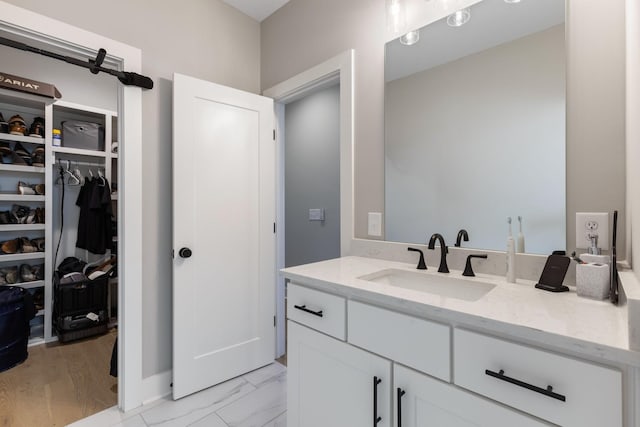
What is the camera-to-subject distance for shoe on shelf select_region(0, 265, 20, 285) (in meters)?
2.60

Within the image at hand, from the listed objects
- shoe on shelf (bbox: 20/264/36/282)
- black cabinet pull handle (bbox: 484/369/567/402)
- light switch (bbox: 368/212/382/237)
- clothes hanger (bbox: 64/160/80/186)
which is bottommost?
shoe on shelf (bbox: 20/264/36/282)

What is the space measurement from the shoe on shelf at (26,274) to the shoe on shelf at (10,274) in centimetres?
4

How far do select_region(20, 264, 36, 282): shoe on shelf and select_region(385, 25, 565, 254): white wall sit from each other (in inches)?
126

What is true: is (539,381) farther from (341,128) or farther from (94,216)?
(94,216)

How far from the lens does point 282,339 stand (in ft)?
7.92

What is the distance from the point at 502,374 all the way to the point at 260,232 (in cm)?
179

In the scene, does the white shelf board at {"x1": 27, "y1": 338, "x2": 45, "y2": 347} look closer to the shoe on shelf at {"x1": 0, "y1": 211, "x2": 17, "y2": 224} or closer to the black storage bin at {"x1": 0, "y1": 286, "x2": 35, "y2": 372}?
the black storage bin at {"x1": 0, "y1": 286, "x2": 35, "y2": 372}

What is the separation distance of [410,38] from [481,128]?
62 centimetres

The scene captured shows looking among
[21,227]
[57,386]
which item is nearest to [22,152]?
[21,227]

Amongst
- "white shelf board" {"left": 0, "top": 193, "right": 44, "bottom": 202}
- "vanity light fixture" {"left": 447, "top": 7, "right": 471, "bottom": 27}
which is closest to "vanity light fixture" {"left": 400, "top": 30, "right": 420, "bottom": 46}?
"vanity light fixture" {"left": 447, "top": 7, "right": 471, "bottom": 27}

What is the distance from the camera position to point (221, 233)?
6.72ft

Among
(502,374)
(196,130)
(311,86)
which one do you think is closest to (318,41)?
→ (311,86)

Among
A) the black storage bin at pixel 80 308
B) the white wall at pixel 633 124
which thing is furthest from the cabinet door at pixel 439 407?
the black storage bin at pixel 80 308

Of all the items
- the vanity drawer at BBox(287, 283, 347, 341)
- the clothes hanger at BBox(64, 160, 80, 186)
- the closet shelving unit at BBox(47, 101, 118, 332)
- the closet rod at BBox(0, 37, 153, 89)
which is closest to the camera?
the vanity drawer at BBox(287, 283, 347, 341)
